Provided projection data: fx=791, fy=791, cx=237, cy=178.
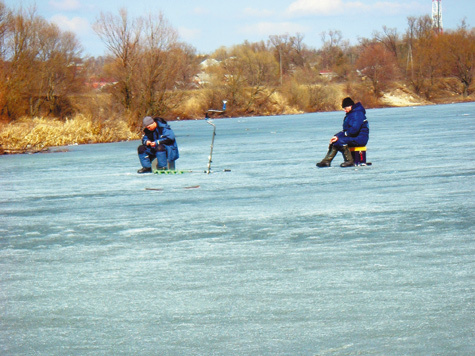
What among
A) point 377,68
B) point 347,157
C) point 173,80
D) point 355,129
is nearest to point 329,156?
point 347,157

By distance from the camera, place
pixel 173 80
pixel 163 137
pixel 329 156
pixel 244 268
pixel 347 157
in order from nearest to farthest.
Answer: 1. pixel 244 268
2. pixel 163 137
3. pixel 347 157
4. pixel 329 156
5. pixel 173 80

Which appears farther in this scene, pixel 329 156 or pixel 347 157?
pixel 329 156

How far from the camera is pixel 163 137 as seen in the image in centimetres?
1514

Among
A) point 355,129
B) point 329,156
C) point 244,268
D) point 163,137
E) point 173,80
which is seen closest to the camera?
point 244,268

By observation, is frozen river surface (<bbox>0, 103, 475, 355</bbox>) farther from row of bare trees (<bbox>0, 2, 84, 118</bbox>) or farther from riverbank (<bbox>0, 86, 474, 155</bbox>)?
row of bare trees (<bbox>0, 2, 84, 118</bbox>)

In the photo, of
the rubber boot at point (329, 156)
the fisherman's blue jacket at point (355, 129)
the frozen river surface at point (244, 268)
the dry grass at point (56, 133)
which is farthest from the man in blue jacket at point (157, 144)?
the dry grass at point (56, 133)

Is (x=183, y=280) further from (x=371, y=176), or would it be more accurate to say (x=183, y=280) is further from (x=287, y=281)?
(x=371, y=176)

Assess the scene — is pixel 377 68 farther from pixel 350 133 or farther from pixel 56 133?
pixel 350 133

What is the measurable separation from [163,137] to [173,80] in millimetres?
30320

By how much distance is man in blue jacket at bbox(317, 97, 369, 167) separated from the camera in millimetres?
15008

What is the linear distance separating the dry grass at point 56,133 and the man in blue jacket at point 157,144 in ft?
41.7

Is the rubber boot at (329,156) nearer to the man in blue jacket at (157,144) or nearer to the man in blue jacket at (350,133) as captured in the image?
the man in blue jacket at (350,133)

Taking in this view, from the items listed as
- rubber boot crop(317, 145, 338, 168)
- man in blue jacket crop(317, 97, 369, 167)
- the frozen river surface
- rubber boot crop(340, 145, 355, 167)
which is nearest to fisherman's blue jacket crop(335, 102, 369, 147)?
man in blue jacket crop(317, 97, 369, 167)

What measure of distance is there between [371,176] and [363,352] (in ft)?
31.4
